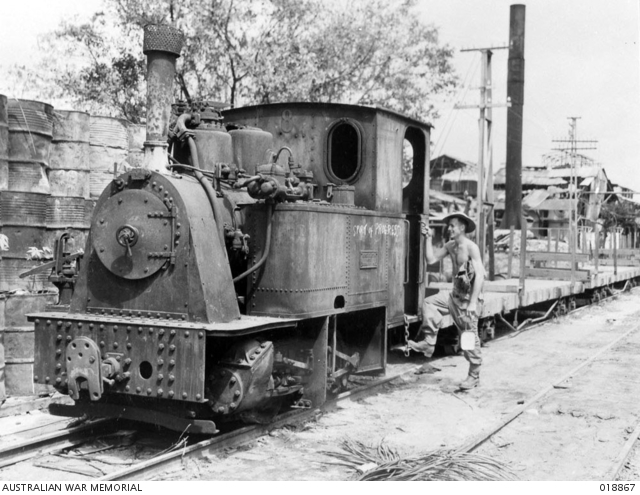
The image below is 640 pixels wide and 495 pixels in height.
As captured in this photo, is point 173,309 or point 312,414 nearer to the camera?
point 173,309

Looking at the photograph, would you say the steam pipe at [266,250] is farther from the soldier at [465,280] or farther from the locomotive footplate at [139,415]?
the soldier at [465,280]

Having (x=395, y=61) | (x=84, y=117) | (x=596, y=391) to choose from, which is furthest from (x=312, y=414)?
(x=395, y=61)

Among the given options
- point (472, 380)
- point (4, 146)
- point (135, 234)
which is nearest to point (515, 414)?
point (472, 380)

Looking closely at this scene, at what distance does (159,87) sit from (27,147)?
8.58ft

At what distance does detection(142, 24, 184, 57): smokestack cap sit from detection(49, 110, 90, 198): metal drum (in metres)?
2.90

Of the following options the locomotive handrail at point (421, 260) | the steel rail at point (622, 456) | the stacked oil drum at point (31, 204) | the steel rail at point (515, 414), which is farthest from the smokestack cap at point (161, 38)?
the steel rail at point (622, 456)

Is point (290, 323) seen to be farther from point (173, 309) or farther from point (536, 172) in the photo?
point (536, 172)

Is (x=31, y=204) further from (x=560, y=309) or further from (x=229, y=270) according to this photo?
(x=560, y=309)

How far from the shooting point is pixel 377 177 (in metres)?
7.03

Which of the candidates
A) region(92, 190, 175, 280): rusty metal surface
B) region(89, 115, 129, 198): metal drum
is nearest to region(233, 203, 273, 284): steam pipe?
region(92, 190, 175, 280): rusty metal surface

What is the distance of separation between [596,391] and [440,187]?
45.9m

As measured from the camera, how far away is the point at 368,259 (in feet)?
22.6

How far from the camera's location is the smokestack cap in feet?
18.6

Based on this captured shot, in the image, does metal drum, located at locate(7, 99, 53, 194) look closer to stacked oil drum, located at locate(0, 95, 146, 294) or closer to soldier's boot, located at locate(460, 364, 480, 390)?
stacked oil drum, located at locate(0, 95, 146, 294)
